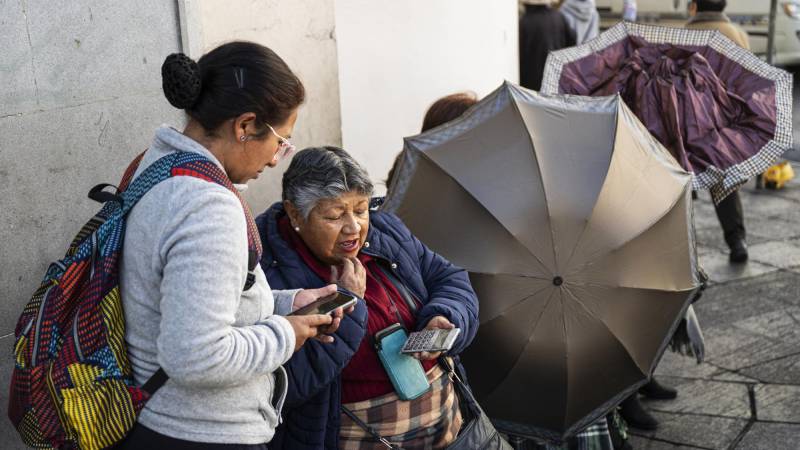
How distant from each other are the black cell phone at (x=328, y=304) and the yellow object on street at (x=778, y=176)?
266 inches

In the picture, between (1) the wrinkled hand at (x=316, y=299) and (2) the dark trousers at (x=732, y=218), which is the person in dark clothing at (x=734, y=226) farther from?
(1) the wrinkled hand at (x=316, y=299)

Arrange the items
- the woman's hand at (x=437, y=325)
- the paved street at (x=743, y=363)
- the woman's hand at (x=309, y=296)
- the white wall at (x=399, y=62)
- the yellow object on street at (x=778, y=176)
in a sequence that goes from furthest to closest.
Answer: the yellow object on street at (x=778, y=176), the white wall at (x=399, y=62), the paved street at (x=743, y=363), the woman's hand at (x=437, y=325), the woman's hand at (x=309, y=296)

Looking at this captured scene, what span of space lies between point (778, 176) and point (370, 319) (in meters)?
6.52

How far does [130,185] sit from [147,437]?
1.73ft

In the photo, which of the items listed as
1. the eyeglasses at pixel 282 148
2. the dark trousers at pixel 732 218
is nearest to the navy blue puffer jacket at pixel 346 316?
the eyeglasses at pixel 282 148

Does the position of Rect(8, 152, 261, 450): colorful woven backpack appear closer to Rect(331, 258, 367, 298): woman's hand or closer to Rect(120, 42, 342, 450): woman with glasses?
Rect(120, 42, 342, 450): woman with glasses

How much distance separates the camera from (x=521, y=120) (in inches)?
136

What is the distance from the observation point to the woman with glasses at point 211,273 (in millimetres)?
1973

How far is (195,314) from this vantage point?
77.1 inches

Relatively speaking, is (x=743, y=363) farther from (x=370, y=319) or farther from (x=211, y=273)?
(x=211, y=273)

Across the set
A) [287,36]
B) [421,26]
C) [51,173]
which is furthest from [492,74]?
[51,173]

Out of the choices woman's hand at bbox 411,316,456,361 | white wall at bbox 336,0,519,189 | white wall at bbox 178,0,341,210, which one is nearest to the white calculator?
woman's hand at bbox 411,316,456,361

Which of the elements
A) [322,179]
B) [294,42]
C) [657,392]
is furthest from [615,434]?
[294,42]

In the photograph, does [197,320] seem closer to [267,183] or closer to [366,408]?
[366,408]
